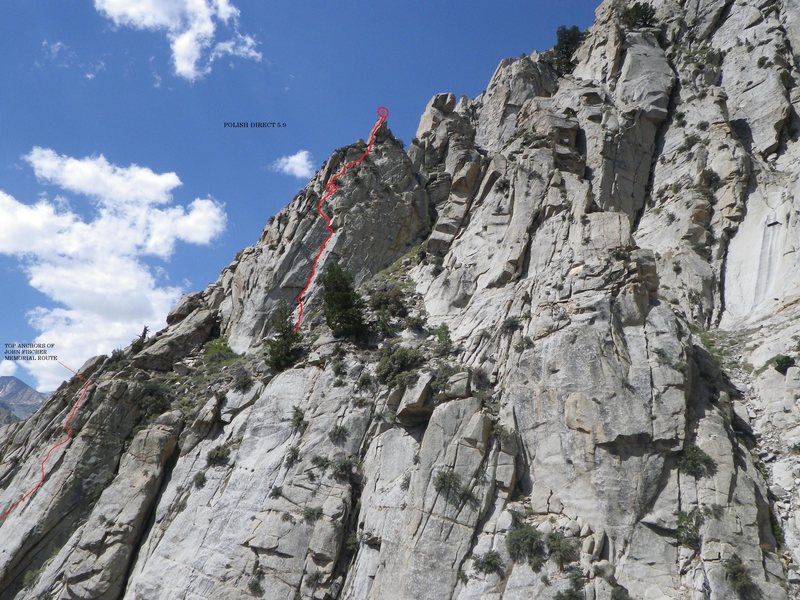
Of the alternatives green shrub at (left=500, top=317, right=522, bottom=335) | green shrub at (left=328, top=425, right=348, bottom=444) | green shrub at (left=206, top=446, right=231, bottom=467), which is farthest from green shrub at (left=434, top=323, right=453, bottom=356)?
green shrub at (left=206, top=446, right=231, bottom=467)

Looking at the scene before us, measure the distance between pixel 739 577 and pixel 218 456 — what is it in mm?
23357

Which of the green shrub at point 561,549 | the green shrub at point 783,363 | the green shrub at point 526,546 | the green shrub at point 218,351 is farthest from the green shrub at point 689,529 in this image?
the green shrub at point 218,351

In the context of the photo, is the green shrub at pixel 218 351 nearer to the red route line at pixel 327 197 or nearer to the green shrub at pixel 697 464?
the red route line at pixel 327 197

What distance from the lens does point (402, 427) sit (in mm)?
26250

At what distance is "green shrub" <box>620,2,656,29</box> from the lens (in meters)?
56.3

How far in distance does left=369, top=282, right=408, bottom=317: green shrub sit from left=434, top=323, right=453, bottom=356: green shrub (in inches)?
127

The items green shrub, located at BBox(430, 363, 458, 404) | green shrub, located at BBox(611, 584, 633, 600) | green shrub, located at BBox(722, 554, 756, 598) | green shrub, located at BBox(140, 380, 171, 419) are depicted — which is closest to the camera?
green shrub, located at BBox(722, 554, 756, 598)

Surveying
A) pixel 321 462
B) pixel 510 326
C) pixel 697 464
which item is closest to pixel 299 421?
pixel 321 462

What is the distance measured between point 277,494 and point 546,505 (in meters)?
12.3

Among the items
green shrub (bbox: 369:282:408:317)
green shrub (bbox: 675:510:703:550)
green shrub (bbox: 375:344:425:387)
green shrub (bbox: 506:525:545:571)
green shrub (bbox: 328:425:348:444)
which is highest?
green shrub (bbox: 369:282:408:317)

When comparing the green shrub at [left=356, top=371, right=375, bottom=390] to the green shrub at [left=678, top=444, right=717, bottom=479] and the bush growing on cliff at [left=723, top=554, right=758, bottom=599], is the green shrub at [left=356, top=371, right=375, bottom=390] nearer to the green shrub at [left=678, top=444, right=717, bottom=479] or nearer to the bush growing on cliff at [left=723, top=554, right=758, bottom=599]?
the green shrub at [left=678, top=444, right=717, bottom=479]

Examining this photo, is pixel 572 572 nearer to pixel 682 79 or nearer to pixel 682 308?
pixel 682 308

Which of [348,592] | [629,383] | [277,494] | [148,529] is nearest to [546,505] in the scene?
[629,383]

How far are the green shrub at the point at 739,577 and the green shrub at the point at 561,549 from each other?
4.85m
